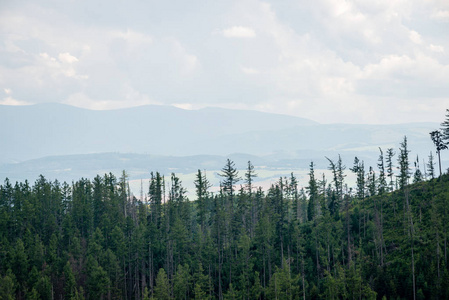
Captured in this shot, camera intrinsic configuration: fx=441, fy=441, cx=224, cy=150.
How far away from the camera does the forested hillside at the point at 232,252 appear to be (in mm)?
71000

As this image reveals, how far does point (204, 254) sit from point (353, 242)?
2935 cm

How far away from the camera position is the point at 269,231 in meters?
83.1

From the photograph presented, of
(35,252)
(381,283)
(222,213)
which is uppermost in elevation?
(222,213)

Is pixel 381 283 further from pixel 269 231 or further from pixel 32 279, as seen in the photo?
pixel 32 279

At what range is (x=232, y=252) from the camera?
8981cm

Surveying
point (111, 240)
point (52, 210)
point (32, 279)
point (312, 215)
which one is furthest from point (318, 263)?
point (52, 210)

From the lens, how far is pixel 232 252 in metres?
89.8

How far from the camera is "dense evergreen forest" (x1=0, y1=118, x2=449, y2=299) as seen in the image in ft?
233

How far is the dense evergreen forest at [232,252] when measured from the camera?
71000 millimetres

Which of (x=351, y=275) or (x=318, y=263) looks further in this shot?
(x=318, y=263)

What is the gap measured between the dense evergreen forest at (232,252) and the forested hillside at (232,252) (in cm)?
23

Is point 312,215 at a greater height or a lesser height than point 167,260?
greater

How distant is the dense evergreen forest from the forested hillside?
0.23 metres

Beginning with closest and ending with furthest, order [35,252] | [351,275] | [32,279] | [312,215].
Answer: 1. [351,275]
2. [32,279]
3. [35,252]
4. [312,215]
